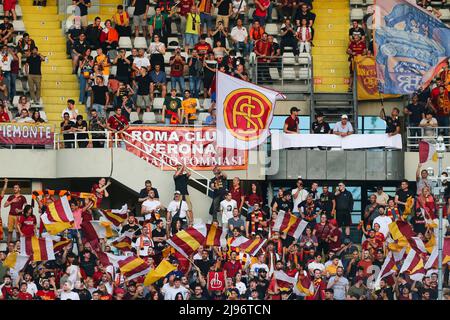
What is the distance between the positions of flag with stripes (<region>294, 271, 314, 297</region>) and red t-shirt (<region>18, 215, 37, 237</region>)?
20.0 ft

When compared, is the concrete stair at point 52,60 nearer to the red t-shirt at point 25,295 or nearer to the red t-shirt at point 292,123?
the red t-shirt at point 292,123

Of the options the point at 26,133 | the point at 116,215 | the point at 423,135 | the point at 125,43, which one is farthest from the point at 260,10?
the point at 116,215

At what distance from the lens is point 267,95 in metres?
44.0

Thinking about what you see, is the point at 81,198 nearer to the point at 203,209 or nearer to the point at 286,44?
the point at 203,209

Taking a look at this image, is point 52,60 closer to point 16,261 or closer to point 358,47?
point 358,47

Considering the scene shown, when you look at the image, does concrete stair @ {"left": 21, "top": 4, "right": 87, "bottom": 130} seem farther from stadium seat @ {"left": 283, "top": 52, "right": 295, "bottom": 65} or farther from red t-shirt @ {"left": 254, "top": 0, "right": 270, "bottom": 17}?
stadium seat @ {"left": 283, "top": 52, "right": 295, "bottom": 65}

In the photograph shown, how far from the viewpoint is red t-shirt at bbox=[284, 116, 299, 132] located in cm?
4506

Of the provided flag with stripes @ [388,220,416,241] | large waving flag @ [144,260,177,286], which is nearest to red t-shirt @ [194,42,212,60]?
flag with stripes @ [388,220,416,241]

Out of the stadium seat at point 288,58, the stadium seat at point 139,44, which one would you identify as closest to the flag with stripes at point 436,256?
the stadium seat at point 288,58

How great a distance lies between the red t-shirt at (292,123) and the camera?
148 feet

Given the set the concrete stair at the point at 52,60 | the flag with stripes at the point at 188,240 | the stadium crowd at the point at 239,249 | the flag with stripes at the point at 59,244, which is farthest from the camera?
the concrete stair at the point at 52,60

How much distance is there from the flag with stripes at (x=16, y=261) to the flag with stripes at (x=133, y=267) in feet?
6.43
